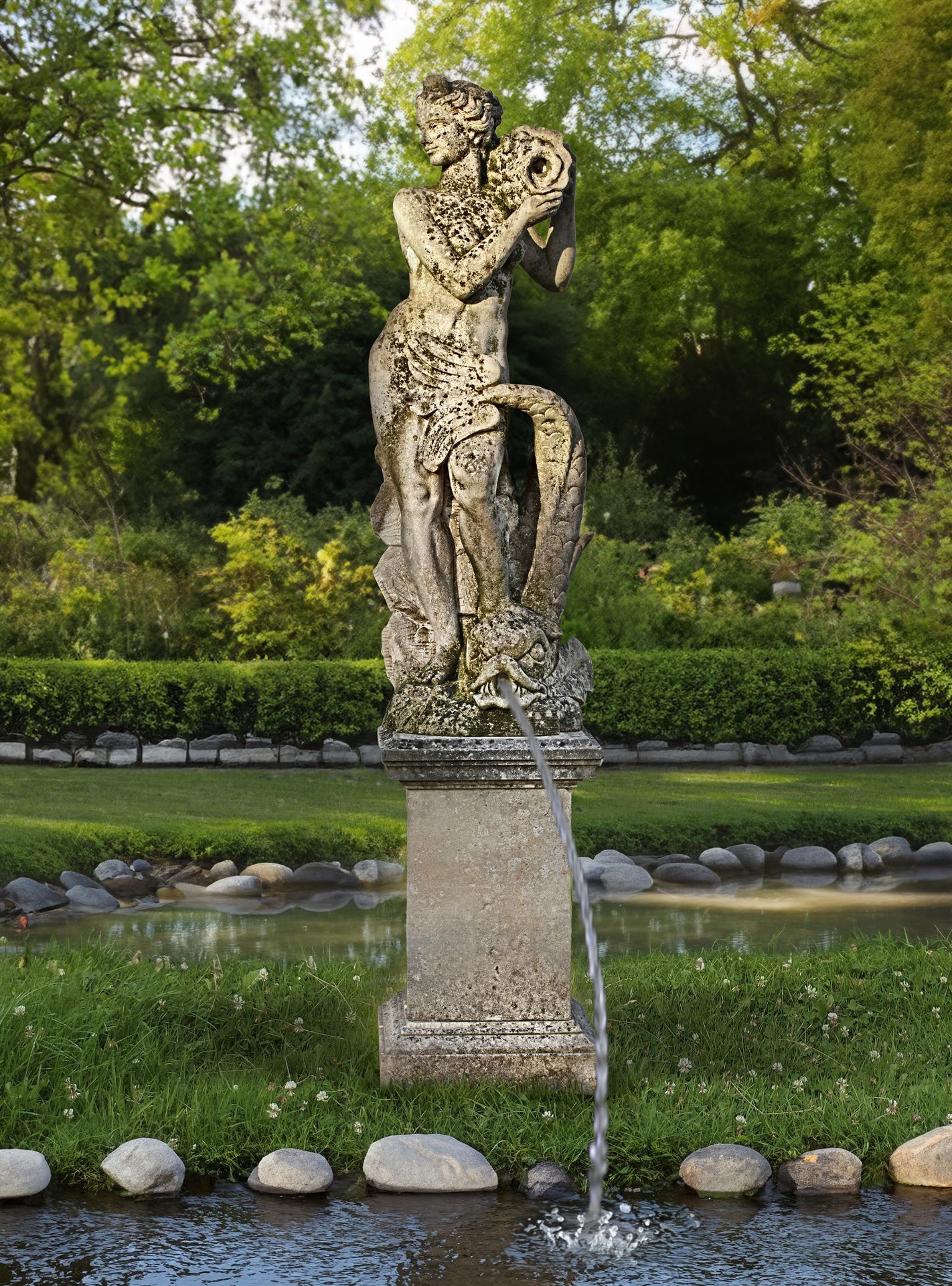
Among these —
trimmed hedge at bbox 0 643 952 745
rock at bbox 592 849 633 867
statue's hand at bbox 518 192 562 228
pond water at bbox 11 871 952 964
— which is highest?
statue's hand at bbox 518 192 562 228

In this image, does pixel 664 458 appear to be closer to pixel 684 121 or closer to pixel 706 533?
pixel 706 533

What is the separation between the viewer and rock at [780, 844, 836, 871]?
1055 cm

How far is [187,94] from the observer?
1791 cm

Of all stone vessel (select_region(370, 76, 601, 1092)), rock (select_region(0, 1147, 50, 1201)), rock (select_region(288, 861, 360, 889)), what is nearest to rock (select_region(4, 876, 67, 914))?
rock (select_region(288, 861, 360, 889))

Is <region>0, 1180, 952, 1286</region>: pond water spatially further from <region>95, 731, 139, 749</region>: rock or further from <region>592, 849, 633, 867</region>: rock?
<region>95, 731, 139, 749</region>: rock

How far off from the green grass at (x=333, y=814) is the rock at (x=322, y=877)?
336 millimetres

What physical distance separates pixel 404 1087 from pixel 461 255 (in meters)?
2.89

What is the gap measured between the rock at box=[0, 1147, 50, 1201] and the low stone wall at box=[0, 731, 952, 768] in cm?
1064

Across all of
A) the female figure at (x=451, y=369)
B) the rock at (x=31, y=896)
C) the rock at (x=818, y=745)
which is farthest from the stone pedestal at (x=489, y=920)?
the rock at (x=818, y=745)

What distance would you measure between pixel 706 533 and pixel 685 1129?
1885 centimetres

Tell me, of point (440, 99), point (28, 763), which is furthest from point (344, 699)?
point (440, 99)

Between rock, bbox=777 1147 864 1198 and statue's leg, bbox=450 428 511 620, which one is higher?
statue's leg, bbox=450 428 511 620

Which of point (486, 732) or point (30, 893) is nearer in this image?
point (486, 732)

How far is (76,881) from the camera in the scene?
9.27 m
